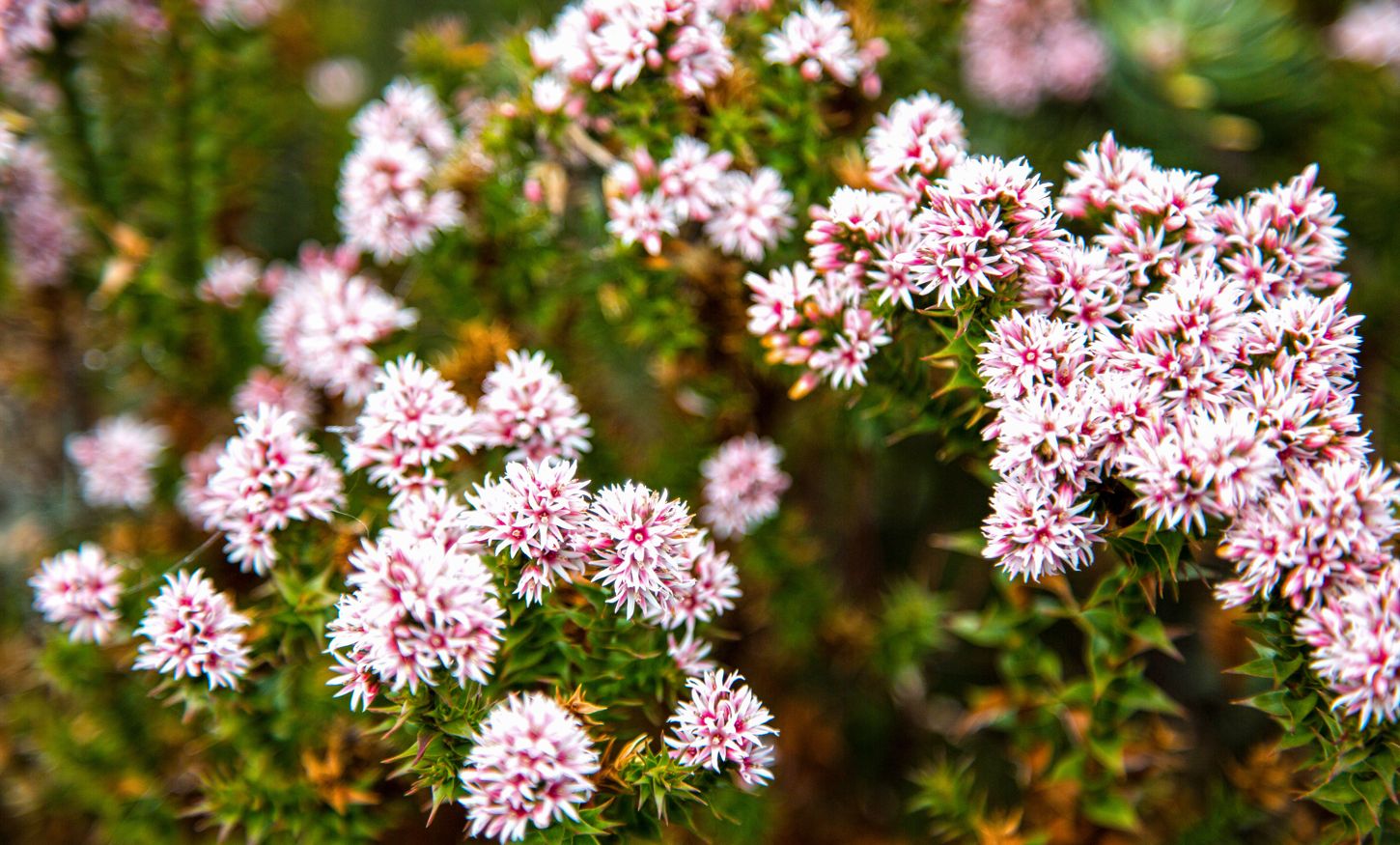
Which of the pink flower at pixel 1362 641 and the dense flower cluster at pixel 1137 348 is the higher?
the dense flower cluster at pixel 1137 348

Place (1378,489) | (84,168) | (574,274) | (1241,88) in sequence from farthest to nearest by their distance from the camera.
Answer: (1241,88)
(84,168)
(574,274)
(1378,489)

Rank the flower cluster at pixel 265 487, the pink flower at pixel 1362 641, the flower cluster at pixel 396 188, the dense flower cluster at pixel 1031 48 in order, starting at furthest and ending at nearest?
the dense flower cluster at pixel 1031 48
the flower cluster at pixel 396 188
the flower cluster at pixel 265 487
the pink flower at pixel 1362 641

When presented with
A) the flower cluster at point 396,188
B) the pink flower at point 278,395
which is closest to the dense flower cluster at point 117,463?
the pink flower at point 278,395

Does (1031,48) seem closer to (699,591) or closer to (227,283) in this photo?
(699,591)

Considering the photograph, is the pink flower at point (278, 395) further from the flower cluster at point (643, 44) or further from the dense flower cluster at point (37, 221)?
the flower cluster at point (643, 44)

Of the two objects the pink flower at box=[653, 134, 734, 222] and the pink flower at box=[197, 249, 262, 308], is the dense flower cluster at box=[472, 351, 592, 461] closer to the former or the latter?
the pink flower at box=[653, 134, 734, 222]

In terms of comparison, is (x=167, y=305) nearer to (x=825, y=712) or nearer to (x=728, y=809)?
(x=728, y=809)

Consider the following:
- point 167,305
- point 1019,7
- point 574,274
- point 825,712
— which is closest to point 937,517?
point 825,712
